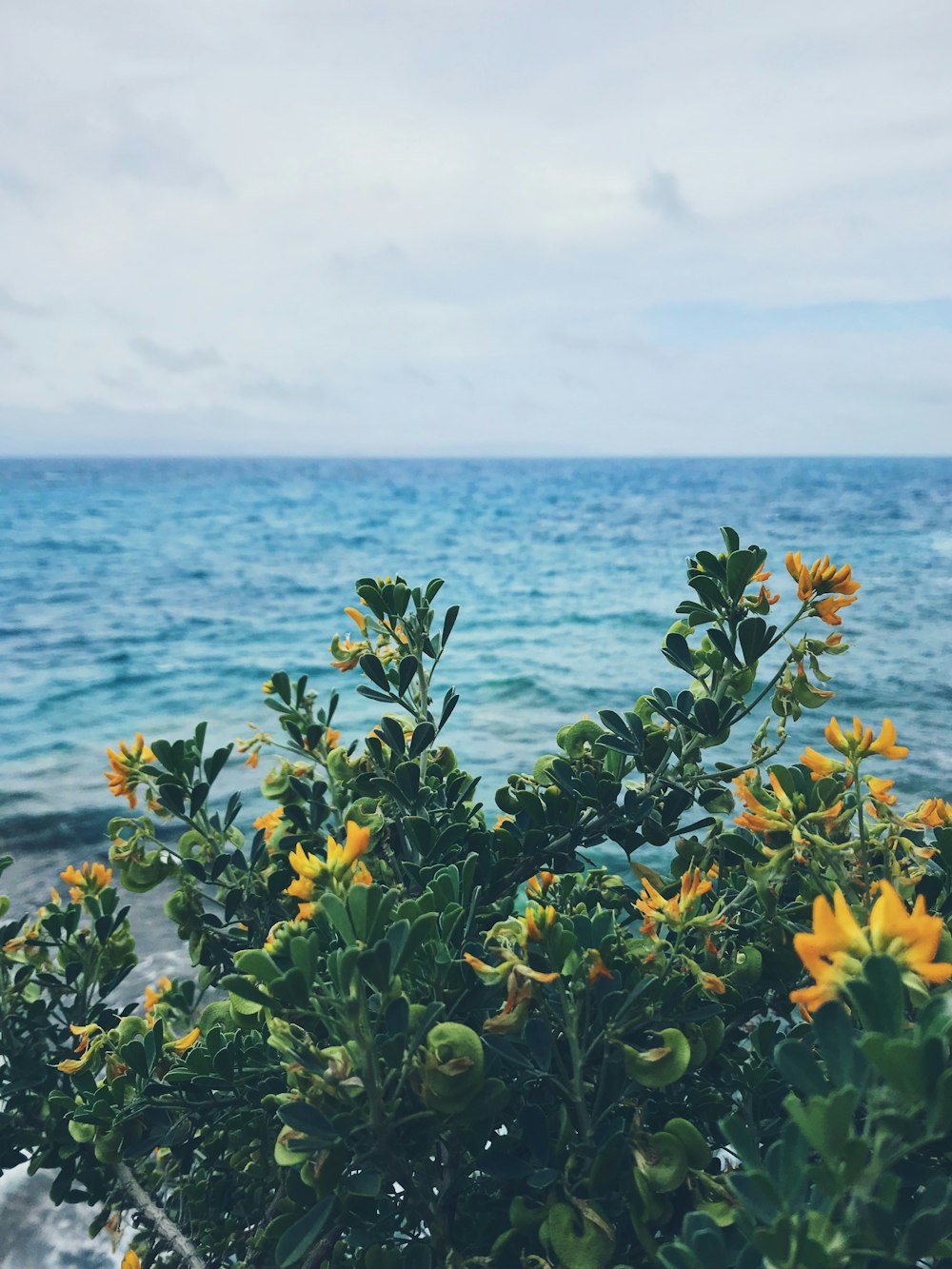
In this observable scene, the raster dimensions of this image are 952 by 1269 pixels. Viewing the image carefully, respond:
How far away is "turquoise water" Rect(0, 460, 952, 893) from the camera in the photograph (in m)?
9.95

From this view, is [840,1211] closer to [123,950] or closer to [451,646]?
[123,950]

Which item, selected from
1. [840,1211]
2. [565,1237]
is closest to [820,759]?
[840,1211]

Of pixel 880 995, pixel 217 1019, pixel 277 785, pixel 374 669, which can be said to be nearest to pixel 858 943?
pixel 880 995

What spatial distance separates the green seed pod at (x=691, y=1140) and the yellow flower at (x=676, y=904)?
0.22 meters

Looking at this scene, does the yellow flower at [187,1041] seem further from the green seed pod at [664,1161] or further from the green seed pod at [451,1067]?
the green seed pod at [664,1161]

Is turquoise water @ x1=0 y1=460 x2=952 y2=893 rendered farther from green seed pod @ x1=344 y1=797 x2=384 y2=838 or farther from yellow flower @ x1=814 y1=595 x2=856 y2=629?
yellow flower @ x1=814 y1=595 x2=856 y2=629

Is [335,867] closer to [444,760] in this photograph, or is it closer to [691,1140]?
[691,1140]

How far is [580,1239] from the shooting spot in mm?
1008

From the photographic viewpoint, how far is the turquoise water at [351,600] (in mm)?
9953

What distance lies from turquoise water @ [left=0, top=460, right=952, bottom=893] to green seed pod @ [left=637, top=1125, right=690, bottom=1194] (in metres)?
6.84

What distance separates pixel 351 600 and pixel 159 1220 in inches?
694

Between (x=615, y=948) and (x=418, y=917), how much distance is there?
36 cm

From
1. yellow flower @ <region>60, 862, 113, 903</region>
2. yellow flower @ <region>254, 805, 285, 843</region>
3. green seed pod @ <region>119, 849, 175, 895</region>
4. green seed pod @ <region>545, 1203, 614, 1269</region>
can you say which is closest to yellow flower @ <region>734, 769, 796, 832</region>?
green seed pod @ <region>545, 1203, 614, 1269</region>

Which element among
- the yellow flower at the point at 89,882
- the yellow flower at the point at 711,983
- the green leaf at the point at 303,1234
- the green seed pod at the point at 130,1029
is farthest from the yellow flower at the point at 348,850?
the yellow flower at the point at 89,882
